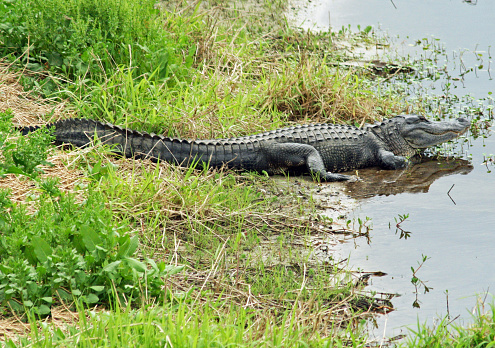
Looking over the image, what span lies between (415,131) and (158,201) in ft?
12.2

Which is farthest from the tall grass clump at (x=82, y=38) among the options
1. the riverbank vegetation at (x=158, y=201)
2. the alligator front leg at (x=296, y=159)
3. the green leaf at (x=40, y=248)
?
the green leaf at (x=40, y=248)

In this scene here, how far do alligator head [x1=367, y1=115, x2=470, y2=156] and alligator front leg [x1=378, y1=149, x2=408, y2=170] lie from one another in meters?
0.28

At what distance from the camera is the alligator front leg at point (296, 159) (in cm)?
598

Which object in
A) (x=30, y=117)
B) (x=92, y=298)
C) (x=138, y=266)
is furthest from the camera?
(x=30, y=117)

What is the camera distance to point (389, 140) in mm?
6762

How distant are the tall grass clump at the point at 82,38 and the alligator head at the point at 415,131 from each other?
2748mm

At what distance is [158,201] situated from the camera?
14.8ft

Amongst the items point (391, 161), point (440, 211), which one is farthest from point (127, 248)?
point (391, 161)

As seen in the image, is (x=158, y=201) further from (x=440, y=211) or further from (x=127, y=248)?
(x=440, y=211)

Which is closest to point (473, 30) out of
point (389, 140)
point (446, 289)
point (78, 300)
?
point (389, 140)

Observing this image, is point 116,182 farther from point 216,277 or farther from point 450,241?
point 450,241

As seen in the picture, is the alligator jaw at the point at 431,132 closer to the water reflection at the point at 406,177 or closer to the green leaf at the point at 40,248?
the water reflection at the point at 406,177

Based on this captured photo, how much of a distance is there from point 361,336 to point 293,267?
0.95 metres

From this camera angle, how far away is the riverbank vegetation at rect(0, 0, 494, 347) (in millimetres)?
3076
